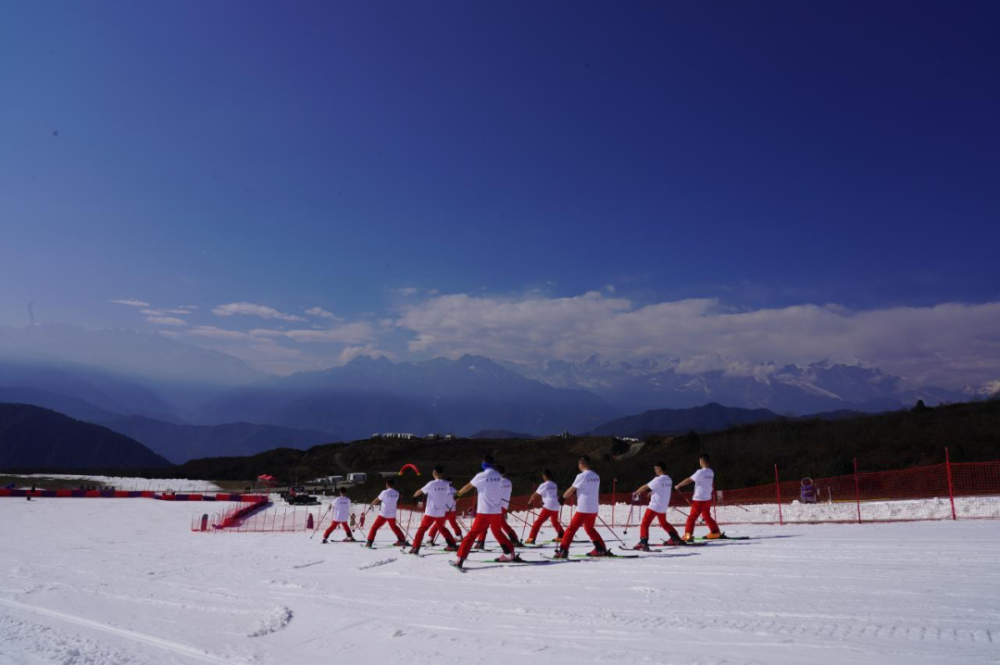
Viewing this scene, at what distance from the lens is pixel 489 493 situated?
1082 centimetres

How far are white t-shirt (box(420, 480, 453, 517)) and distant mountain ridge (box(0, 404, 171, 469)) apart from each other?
6995 inches

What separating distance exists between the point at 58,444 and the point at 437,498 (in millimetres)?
200650

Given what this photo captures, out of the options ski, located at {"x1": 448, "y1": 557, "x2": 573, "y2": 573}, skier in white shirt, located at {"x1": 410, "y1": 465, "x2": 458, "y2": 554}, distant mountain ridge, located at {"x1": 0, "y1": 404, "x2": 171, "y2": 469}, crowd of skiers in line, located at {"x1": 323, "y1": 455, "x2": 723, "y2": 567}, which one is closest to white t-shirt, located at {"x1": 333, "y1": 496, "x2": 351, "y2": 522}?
crowd of skiers in line, located at {"x1": 323, "y1": 455, "x2": 723, "y2": 567}

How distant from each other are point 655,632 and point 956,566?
5096mm

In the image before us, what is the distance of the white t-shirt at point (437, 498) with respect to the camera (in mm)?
12492

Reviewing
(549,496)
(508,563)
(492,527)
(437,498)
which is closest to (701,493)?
(549,496)

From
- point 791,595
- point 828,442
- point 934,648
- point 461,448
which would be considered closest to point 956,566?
point 791,595

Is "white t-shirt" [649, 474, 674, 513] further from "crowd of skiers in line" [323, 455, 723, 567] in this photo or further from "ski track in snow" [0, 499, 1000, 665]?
"ski track in snow" [0, 499, 1000, 665]

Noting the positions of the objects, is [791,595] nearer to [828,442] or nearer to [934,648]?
[934,648]

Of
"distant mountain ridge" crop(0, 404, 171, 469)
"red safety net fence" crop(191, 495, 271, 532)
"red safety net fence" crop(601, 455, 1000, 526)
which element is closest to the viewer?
"red safety net fence" crop(601, 455, 1000, 526)

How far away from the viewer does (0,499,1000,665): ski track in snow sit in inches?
193

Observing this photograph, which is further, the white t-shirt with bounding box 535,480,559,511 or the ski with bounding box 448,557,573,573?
the white t-shirt with bounding box 535,480,559,511

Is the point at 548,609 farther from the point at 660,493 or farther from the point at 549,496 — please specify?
the point at 660,493

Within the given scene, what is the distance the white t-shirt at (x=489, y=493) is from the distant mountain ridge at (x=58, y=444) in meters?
180
